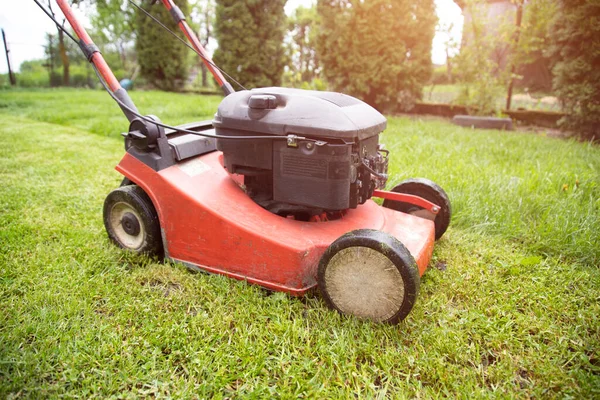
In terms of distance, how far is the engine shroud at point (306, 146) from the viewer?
5.55ft

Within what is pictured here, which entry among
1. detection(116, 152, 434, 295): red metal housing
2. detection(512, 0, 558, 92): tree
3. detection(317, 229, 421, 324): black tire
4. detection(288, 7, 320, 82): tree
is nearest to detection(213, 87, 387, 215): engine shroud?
detection(116, 152, 434, 295): red metal housing

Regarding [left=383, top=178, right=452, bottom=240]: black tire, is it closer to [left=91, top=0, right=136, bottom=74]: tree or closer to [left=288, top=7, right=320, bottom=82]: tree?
[left=288, top=7, right=320, bottom=82]: tree

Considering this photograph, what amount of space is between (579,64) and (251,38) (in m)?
6.71

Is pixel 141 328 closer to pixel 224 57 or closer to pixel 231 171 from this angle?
pixel 231 171

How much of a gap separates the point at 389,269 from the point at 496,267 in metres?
0.93

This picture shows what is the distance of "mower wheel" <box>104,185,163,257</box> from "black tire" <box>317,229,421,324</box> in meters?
0.92

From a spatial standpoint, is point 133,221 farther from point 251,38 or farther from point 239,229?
point 251,38

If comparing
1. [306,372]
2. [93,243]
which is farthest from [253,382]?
[93,243]

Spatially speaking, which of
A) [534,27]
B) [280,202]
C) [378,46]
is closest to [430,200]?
[280,202]

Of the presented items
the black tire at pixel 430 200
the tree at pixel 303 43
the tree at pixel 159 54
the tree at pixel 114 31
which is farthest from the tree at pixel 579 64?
the tree at pixel 114 31

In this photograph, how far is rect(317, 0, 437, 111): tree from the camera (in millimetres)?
6160

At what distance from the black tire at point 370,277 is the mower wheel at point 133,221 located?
924 mm

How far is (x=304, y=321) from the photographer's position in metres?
1.74

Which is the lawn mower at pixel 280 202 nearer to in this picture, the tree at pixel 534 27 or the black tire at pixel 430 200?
the black tire at pixel 430 200
